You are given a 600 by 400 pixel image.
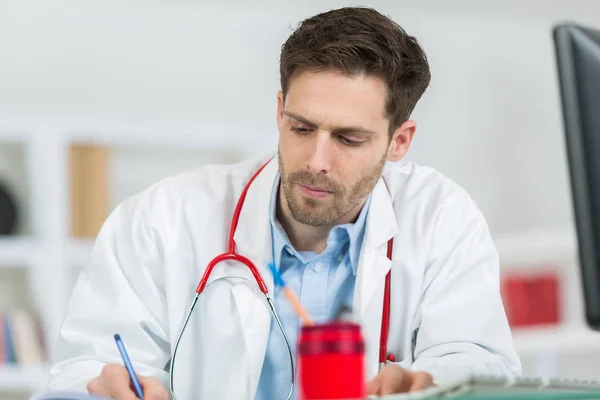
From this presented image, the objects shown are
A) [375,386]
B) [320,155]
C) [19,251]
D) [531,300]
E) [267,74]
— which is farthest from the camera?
[267,74]

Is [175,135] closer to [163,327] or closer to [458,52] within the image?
[458,52]

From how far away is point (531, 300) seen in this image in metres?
4.10

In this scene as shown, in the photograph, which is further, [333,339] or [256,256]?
[256,256]

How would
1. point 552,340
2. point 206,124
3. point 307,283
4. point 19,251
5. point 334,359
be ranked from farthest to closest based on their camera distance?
point 206,124 < point 552,340 < point 19,251 < point 307,283 < point 334,359

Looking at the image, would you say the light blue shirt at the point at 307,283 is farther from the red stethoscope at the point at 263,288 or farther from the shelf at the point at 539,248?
the shelf at the point at 539,248

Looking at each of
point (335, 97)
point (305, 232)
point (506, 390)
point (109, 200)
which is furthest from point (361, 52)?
point (109, 200)

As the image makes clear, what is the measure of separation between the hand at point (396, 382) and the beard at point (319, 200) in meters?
0.47

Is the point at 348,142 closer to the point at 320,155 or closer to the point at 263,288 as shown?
the point at 320,155

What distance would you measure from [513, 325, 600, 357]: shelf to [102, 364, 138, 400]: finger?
2968 millimetres

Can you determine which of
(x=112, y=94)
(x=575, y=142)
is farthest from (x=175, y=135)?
(x=575, y=142)

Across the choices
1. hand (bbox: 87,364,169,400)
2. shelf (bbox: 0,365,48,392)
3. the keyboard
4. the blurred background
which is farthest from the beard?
shelf (bbox: 0,365,48,392)

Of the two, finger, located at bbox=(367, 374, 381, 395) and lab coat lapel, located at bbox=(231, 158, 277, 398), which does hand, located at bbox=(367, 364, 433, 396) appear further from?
lab coat lapel, located at bbox=(231, 158, 277, 398)

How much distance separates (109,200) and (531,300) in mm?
1921

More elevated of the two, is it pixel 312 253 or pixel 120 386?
pixel 312 253
